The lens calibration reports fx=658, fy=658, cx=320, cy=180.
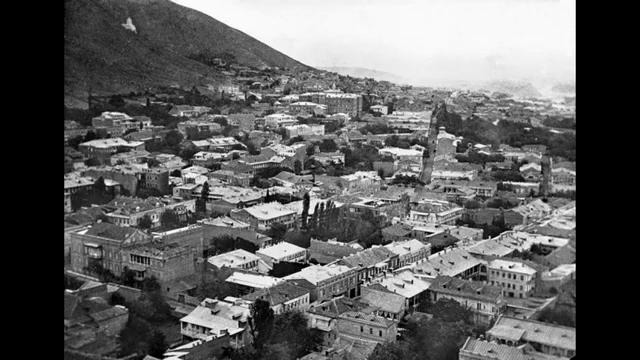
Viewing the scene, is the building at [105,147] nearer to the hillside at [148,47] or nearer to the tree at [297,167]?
the hillside at [148,47]

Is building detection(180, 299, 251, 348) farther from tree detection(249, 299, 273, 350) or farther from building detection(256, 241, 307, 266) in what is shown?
building detection(256, 241, 307, 266)

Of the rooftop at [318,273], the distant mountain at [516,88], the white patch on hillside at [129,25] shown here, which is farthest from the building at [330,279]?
the white patch on hillside at [129,25]

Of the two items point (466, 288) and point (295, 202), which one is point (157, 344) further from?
point (466, 288)

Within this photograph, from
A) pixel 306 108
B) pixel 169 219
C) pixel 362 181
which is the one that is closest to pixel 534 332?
pixel 362 181
